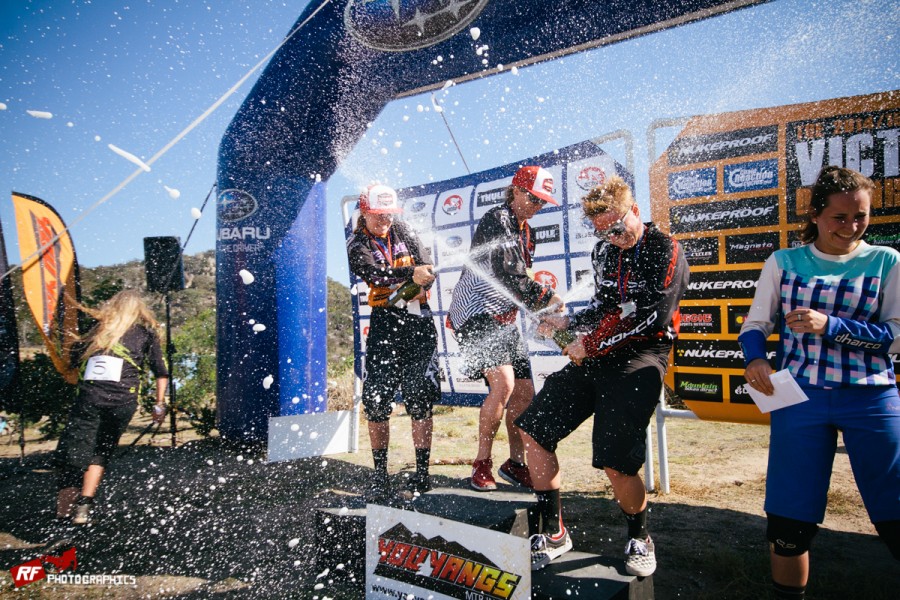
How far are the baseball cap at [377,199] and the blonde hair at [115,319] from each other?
7.51ft

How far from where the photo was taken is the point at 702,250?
3633mm

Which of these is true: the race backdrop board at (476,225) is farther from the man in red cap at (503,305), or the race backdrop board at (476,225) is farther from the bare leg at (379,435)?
A: the bare leg at (379,435)

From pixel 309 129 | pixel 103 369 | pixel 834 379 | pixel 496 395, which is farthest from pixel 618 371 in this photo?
pixel 309 129

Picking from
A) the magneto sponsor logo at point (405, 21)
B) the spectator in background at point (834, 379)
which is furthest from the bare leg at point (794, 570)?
the magneto sponsor logo at point (405, 21)

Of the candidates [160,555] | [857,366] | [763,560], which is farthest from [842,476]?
[160,555]

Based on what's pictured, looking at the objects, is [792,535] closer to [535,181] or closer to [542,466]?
[542,466]

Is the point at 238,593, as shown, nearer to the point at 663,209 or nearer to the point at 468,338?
the point at 468,338

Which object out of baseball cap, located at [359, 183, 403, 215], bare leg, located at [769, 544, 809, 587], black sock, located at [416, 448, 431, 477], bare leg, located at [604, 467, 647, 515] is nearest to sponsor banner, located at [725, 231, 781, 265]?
bare leg, located at [604, 467, 647, 515]

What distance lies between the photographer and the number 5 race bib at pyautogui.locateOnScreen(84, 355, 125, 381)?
3.92 metres

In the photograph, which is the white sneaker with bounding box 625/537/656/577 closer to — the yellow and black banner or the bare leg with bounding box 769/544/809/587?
the bare leg with bounding box 769/544/809/587

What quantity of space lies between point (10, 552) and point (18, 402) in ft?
12.0

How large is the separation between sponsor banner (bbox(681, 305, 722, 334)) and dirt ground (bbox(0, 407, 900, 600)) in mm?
1231

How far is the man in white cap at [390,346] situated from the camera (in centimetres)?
355

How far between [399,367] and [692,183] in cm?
244
